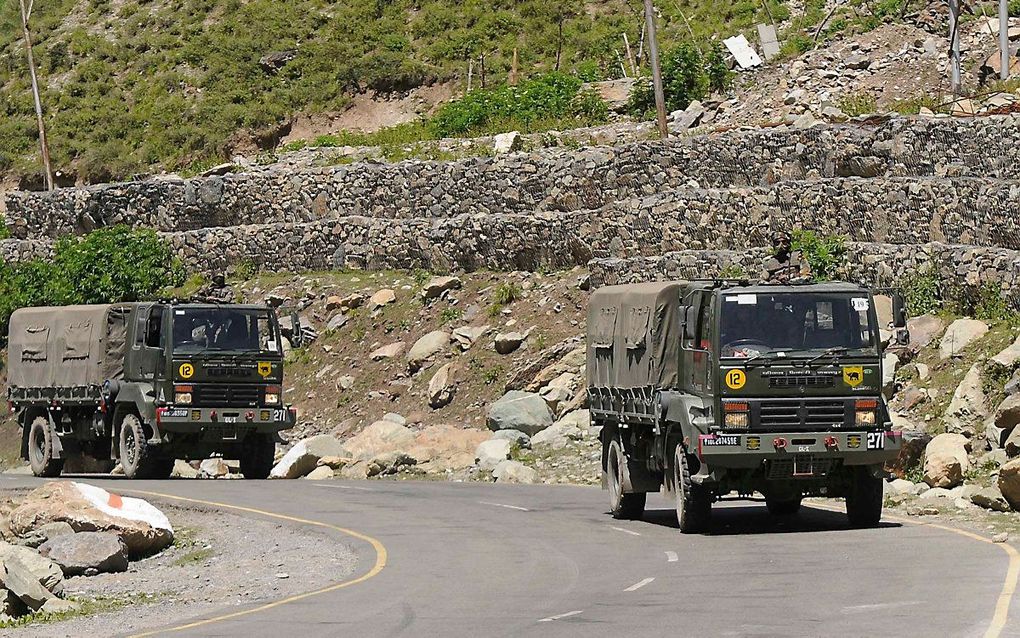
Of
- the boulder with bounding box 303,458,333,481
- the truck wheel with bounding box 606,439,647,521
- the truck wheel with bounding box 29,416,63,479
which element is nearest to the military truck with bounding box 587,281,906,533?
the truck wheel with bounding box 606,439,647,521

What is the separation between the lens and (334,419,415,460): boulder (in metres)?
37.9

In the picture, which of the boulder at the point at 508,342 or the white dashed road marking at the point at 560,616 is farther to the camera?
the boulder at the point at 508,342

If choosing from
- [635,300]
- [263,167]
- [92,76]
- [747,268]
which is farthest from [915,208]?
[92,76]

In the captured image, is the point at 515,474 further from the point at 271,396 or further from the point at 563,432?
the point at 271,396

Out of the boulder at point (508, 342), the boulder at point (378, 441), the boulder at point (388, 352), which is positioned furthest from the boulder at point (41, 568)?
the boulder at point (388, 352)

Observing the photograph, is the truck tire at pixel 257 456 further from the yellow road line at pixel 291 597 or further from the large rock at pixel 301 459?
the yellow road line at pixel 291 597

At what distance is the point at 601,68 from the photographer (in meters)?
64.4

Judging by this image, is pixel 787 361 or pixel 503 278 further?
pixel 503 278

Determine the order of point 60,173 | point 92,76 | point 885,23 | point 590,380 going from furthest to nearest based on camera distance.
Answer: point 92,76, point 60,173, point 885,23, point 590,380

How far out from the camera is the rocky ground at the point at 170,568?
628 inches

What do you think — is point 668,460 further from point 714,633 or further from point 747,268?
point 747,268

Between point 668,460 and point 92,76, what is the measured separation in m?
61.9

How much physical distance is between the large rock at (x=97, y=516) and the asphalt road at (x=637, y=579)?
7.73 feet

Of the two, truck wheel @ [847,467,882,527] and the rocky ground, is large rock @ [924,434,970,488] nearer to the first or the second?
truck wheel @ [847,467,882,527]
